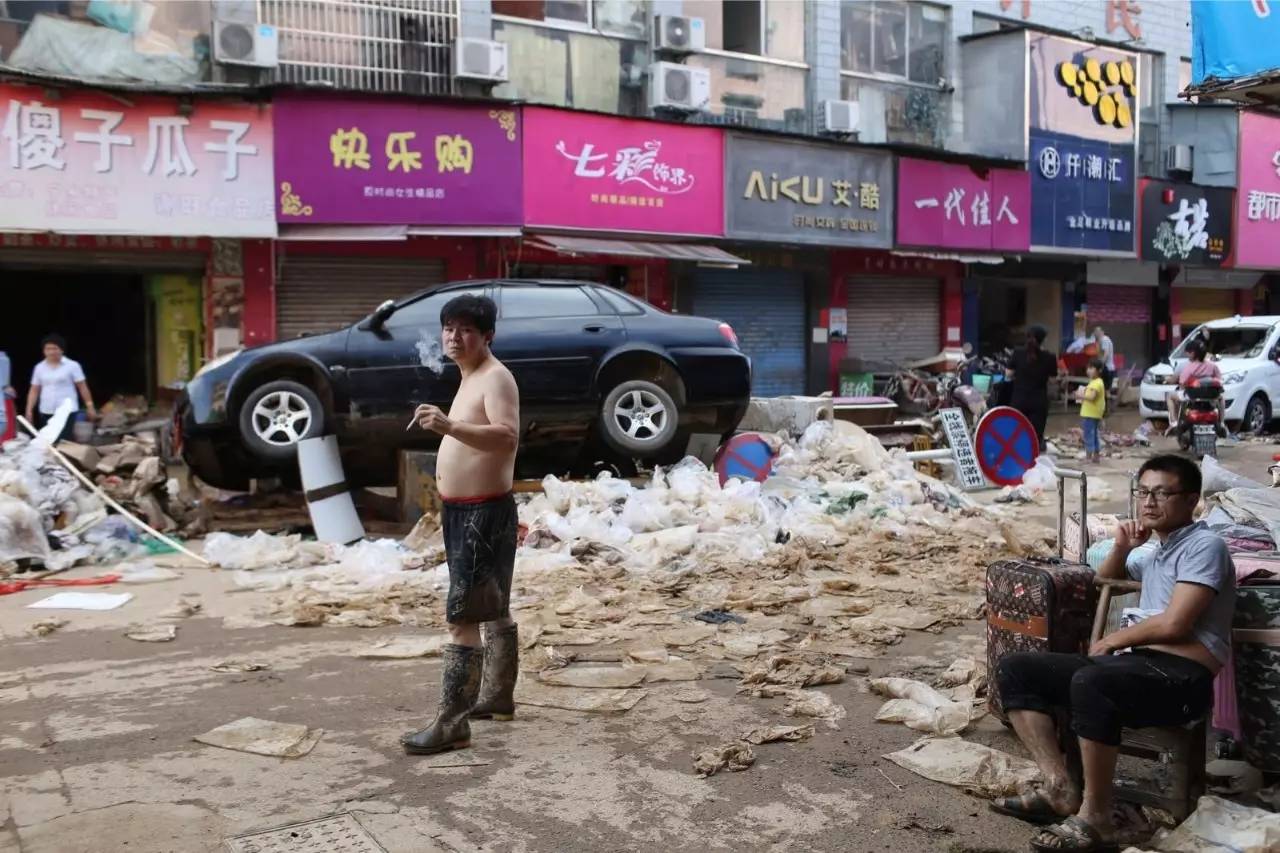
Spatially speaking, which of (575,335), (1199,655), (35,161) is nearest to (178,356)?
(35,161)

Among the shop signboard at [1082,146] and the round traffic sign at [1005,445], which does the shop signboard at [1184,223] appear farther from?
the round traffic sign at [1005,445]

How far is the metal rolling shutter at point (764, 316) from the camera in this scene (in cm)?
1923

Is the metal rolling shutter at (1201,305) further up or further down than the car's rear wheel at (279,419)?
further up

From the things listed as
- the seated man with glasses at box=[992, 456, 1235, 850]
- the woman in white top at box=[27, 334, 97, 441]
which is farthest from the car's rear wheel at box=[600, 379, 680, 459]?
the seated man with glasses at box=[992, 456, 1235, 850]

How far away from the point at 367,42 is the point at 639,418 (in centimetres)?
817

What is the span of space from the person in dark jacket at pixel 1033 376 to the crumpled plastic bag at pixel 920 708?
8.97 metres

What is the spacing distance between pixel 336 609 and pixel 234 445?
306 centimetres

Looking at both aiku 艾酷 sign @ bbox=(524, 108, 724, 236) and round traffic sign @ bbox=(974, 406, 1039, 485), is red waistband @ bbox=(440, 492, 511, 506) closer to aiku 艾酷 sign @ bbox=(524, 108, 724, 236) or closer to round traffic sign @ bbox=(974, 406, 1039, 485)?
round traffic sign @ bbox=(974, 406, 1039, 485)

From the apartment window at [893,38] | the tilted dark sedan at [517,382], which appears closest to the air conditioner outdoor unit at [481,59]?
the tilted dark sedan at [517,382]

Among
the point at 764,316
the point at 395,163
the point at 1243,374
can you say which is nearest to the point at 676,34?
the point at 764,316

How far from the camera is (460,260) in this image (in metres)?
16.5

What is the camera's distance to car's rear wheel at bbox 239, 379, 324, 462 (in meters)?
9.63

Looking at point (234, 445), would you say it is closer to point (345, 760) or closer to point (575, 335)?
point (575, 335)

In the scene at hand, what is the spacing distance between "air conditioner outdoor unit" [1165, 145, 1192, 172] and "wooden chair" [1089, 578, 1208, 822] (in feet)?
80.4
